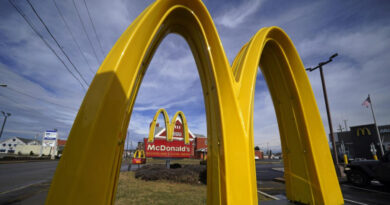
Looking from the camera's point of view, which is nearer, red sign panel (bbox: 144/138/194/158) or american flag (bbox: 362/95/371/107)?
red sign panel (bbox: 144/138/194/158)

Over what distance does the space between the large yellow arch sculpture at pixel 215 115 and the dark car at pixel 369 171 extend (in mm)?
4981

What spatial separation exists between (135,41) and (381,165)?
33.7 feet

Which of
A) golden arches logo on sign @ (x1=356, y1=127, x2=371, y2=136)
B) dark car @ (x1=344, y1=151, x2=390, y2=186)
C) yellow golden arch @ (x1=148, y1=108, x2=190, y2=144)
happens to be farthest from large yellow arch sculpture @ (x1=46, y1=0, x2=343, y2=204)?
golden arches logo on sign @ (x1=356, y1=127, x2=371, y2=136)

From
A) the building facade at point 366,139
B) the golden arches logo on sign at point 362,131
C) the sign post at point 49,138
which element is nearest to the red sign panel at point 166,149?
the building facade at point 366,139

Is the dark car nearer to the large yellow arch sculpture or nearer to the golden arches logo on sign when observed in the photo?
the large yellow arch sculpture

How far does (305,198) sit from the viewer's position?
13.4 ft

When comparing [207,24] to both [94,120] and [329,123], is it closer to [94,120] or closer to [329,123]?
[94,120]

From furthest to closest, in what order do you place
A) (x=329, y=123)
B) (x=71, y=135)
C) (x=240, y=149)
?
(x=329, y=123), (x=240, y=149), (x=71, y=135)

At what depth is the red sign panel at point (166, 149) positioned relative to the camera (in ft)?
38.6

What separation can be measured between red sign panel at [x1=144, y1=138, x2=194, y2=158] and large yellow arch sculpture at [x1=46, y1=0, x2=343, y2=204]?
876 cm

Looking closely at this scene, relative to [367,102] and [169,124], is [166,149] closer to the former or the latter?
[169,124]

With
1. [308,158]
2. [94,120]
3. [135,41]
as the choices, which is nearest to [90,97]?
[94,120]

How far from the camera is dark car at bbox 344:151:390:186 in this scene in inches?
260

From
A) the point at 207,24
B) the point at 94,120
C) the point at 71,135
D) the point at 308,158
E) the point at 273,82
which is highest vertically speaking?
the point at 207,24
